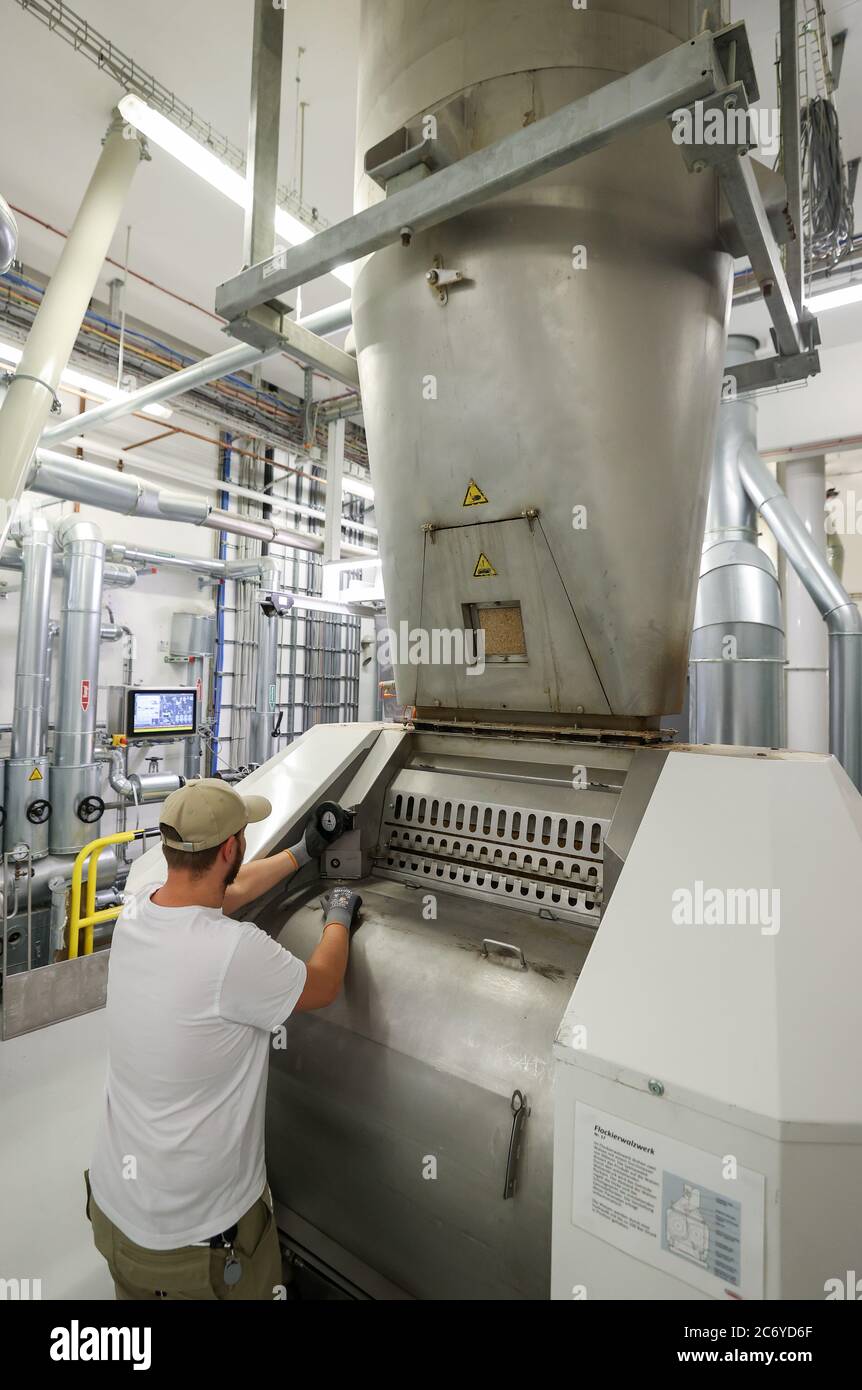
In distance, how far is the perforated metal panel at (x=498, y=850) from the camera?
1388 millimetres

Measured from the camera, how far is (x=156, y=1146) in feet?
3.92

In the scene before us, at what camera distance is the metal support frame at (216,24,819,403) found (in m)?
1.04

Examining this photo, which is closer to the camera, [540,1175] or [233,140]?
[540,1175]

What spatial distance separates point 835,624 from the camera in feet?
11.0

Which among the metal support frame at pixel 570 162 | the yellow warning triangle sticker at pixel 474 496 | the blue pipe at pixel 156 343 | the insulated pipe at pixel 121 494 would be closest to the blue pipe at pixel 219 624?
the blue pipe at pixel 156 343

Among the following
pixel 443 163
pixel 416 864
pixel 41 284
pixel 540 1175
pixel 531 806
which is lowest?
pixel 540 1175

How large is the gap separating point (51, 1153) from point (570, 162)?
3.14 metres

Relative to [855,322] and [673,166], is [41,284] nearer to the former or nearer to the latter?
[673,166]

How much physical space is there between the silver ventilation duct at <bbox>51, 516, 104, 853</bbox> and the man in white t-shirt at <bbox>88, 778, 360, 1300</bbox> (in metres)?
3.69

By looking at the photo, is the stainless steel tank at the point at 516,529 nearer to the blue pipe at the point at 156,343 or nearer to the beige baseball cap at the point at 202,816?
the beige baseball cap at the point at 202,816

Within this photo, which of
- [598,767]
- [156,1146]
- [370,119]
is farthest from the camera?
[370,119]

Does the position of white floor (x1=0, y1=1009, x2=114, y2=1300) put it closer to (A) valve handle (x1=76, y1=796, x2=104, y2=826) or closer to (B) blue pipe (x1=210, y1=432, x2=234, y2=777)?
(A) valve handle (x1=76, y1=796, x2=104, y2=826)

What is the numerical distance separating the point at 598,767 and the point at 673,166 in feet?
4.22

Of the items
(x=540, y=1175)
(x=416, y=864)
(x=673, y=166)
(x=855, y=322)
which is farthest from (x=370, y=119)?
(x=855, y=322)
